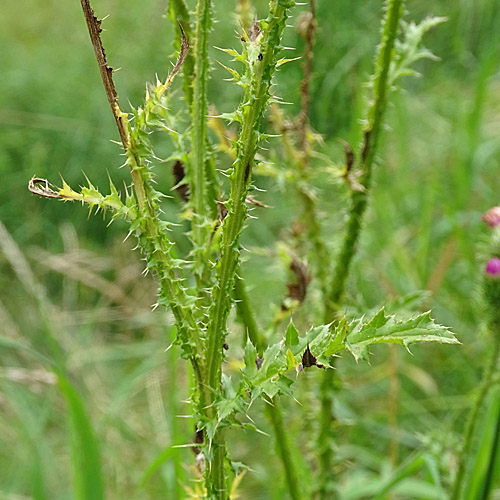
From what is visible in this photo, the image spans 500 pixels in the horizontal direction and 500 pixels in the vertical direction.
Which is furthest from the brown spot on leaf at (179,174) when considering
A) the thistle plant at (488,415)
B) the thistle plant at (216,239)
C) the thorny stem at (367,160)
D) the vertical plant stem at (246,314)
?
the thistle plant at (488,415)

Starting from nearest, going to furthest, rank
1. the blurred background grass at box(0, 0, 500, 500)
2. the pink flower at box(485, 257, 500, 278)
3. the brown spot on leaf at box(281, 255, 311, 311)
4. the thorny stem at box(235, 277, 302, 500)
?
the thorny stem at box(235, 277, 302, 500)
the brown spot on leaf at box(281, 255, 311, 311)
the pink flower at box(485, 257, 500, 278)
the blurred background grass at box(0, 0, 500, 500)

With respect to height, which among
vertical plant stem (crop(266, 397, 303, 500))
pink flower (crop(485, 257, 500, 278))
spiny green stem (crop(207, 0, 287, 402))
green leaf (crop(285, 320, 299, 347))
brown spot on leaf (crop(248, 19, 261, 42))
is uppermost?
brown spot on leaf (crop(248, 19, 261, 42))

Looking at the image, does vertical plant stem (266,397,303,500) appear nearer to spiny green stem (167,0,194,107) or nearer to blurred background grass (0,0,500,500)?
blurred background grass (0,0,500,500)

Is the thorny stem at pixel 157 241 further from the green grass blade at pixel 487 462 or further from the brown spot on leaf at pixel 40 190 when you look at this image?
the green grass blade at pixel 487 462

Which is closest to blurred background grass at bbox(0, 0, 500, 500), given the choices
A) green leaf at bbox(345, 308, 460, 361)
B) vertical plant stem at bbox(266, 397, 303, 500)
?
vertical plant stem at bbox(266, 397, 303, 500)

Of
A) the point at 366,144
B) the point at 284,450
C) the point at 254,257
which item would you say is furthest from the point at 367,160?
the point at 254,257

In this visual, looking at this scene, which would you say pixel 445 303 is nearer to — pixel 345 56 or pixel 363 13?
pixel 345 56

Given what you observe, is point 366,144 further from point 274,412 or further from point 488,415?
point 488,415
